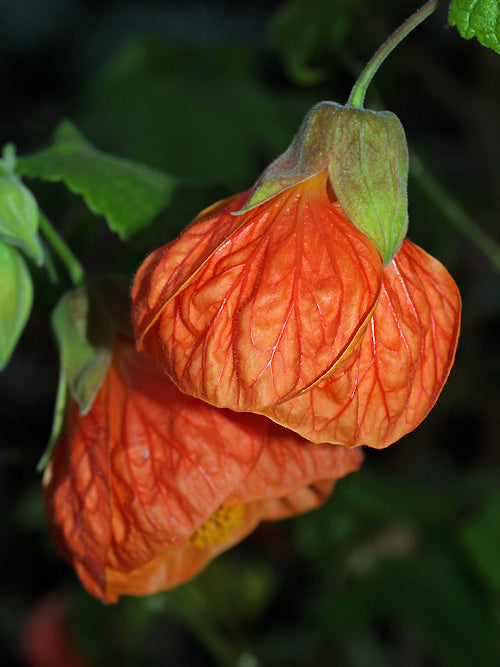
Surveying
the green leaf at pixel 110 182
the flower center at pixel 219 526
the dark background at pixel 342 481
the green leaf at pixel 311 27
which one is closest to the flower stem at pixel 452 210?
the dark background at pixel 342 481

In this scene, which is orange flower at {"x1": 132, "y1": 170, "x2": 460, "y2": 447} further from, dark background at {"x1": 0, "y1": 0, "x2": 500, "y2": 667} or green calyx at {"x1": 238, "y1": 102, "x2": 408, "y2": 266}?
dark background at {"x1": 0, "y1": 0, "x2": 500, "y2": 667}

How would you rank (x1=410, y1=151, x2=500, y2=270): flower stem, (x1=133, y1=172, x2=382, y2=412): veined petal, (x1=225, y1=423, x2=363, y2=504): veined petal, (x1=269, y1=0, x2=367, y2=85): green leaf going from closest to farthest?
1. (x1=133, y1=172, x2=382, y2=412): veined petal
2. (x1=225, y1=423, x2=363, y2=504): veined petal
3. (x1=410, y1=151, x2=500, y2=270): flower stem
4. (x1=269, y1=0, x2=367, y2=85): green leaf

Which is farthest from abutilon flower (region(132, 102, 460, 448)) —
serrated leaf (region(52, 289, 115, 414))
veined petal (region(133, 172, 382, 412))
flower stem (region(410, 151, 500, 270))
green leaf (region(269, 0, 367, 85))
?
green leaf (region(269, 0, 367, 85))

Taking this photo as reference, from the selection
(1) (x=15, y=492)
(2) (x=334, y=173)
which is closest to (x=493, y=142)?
(2) (x=334, y=173)

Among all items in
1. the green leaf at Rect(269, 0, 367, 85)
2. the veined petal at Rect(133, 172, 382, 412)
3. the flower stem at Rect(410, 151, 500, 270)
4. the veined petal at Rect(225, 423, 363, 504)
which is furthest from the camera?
the green leaf at Rect(269, 0, 367, 85)

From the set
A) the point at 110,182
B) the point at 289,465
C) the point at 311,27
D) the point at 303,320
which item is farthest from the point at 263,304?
the point at 311,27

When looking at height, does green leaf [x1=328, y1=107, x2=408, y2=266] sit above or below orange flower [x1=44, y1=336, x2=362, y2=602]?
above

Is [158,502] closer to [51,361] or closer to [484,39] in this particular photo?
[484,39]

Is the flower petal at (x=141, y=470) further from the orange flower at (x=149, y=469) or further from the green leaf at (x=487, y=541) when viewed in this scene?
the green leaf at (x=487, y=541)

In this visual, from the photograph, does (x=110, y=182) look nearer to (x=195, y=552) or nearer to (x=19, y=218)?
(x=19, y=218)
